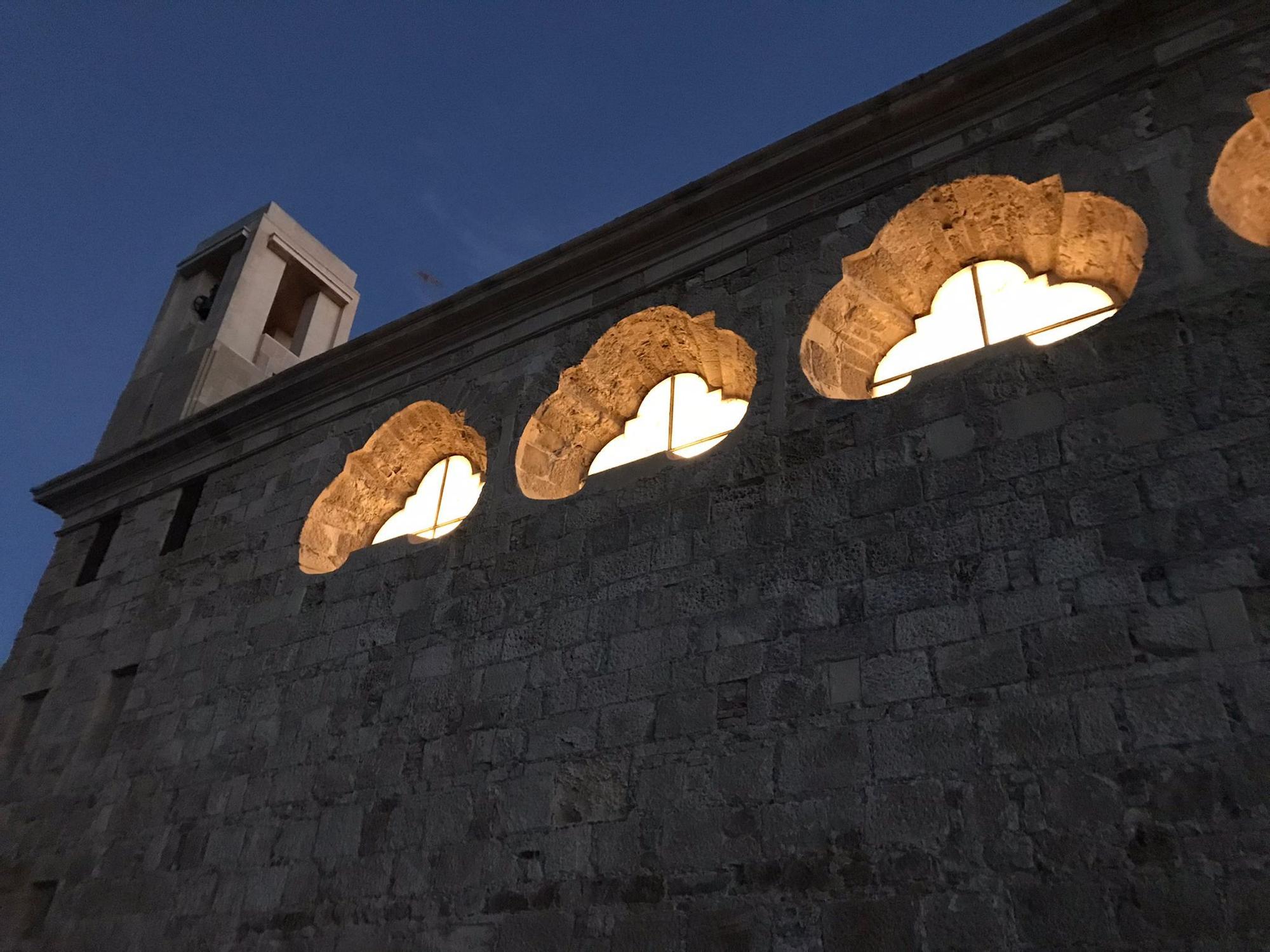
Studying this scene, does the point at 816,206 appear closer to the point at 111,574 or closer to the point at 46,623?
the point at 111,574

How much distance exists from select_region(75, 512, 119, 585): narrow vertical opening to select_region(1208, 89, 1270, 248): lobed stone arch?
25.8 feet

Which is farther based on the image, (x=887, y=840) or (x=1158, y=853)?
(x=887, y=840)

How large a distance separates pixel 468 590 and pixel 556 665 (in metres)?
0.89

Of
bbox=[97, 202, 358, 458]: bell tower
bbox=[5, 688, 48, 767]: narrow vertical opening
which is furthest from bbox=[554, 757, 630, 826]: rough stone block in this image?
bbox=[97, 202, 358, 458]: bell tower

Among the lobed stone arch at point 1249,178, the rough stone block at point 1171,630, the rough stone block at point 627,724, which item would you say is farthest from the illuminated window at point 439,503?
the lobed stone arch at point 1249,178

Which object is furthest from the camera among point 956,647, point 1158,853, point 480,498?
point 480,498

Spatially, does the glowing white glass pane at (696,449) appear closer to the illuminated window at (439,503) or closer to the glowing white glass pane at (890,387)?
the glowing white glass pane at (890,387)

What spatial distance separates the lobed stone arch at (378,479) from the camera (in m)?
7.30

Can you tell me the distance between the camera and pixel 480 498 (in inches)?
250

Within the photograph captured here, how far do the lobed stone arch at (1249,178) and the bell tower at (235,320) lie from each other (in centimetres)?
764

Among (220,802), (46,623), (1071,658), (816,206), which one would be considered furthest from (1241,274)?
(46,623)

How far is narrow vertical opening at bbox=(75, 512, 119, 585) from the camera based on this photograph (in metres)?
8.49

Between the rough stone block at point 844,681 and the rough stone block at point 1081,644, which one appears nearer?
the rough stone block at point 1081,644

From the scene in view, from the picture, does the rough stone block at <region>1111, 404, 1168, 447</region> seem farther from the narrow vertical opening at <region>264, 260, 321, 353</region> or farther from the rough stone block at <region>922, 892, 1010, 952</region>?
the narrow vertical opening at <region>264, 260, 321, 353</region>
